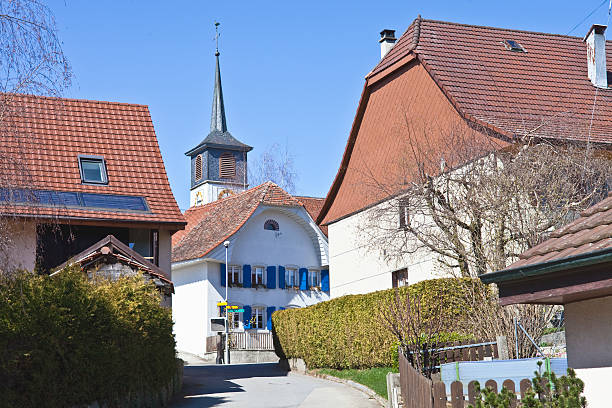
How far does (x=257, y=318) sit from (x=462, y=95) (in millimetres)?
20519

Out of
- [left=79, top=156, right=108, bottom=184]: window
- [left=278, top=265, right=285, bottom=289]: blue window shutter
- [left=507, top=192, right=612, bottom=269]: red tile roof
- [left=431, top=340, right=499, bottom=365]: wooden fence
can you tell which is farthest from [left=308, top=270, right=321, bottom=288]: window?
[left=507, top=192, right=612, bottom=269]: red tile roof

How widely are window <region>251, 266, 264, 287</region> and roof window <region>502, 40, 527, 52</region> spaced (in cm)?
1875

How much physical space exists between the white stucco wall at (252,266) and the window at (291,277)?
357 millimetres

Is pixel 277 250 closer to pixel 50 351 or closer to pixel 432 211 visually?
pixel 432 211

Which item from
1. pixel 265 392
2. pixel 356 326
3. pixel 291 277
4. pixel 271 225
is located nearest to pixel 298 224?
pixel 271 225

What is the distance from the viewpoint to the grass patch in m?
18.8

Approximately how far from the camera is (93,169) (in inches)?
1087

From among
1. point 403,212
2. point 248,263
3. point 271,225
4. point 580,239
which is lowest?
point 580,239

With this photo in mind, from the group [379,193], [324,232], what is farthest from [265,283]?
[379,193]

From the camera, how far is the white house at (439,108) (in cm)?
2633

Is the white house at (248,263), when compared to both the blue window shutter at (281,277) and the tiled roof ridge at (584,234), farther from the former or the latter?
the tiled roof ridge at (584,234)

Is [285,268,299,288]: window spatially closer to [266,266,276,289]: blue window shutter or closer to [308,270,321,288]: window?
[308,270,321,288]: window

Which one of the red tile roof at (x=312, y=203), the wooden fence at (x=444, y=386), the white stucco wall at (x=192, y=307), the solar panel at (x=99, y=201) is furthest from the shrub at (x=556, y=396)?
the red tile roof at (x=312, y=203)

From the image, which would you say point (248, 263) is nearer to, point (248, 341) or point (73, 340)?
point (248, 341)
